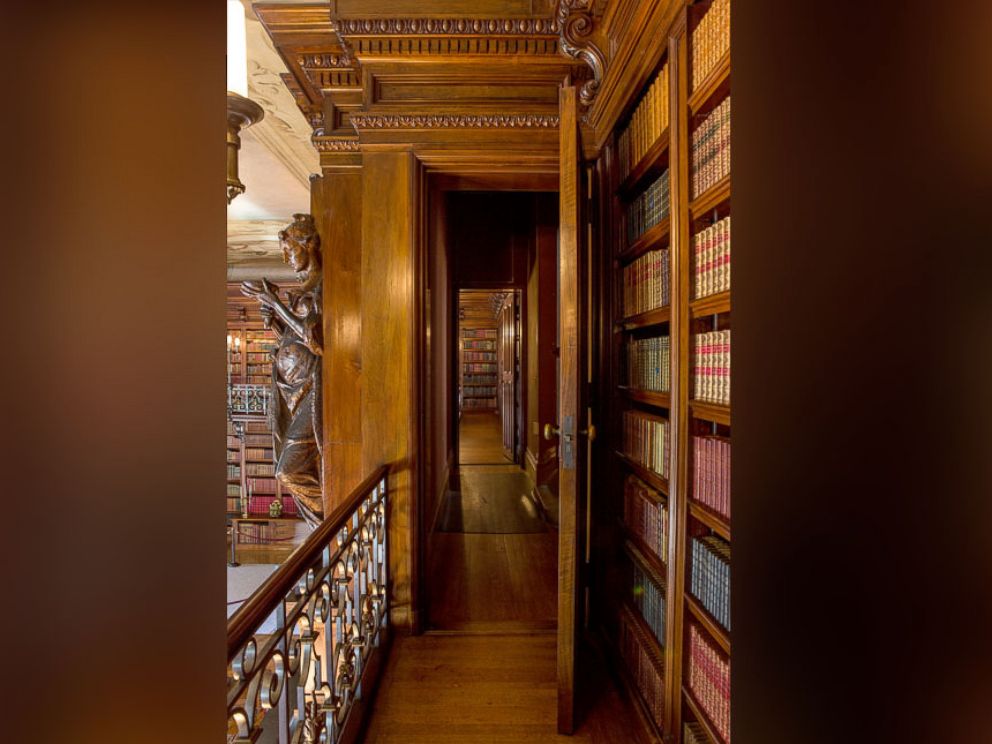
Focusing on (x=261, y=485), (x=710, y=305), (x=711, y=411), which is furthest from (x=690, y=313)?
(x=261, y=485)

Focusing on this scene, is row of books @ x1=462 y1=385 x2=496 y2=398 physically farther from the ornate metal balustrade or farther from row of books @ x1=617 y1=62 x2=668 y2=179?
row of books @ x1=617 y1=62 x2=668 y2=179

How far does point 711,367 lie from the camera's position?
1421mm

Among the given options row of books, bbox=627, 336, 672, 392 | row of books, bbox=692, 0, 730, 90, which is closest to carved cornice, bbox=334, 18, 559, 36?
row of books, bbox=692, 0, 730, 90

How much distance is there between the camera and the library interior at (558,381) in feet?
4.73

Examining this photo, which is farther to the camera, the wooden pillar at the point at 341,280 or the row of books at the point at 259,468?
the row of books at the point at 259,468

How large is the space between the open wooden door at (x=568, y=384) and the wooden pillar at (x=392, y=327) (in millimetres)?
924

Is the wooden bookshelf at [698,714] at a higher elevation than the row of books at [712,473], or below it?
below

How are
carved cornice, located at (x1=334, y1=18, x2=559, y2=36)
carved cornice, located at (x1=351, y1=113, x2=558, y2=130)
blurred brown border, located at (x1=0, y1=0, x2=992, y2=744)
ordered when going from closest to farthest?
blurred brown border, located at (x1=0, y1=0, x2=992, y2=744)
carved cornice, located at (x1=334, y1=18, x2=559, y2=36)
carved cornice, located at (x1=351, y1=113, x2=558, y2=130)

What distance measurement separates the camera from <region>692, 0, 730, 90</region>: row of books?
1311 mm

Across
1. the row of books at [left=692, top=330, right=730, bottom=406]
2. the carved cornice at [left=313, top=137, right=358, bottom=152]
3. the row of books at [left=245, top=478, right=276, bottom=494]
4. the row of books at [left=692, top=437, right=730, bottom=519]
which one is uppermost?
the carved cornice at [left=313, top=137, right=358, bottom=152]

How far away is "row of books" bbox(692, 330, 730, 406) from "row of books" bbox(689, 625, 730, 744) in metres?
0.67

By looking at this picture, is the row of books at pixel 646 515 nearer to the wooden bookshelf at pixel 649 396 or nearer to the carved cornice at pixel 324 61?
the wooden bookshelf at pixel 649 396
